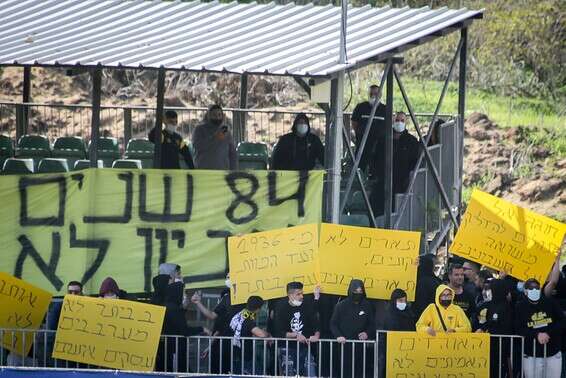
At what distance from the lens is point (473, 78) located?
131 feet

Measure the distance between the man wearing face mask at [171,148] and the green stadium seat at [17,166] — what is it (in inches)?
66.1

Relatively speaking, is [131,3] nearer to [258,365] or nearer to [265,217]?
[265,217]

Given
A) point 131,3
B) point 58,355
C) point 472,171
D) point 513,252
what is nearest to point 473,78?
point 472,171

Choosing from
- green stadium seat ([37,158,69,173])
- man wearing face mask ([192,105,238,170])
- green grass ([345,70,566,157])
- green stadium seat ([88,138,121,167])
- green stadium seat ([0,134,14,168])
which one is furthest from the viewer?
green grass ([345,70,566,157])

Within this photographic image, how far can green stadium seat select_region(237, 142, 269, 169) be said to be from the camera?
2442cm

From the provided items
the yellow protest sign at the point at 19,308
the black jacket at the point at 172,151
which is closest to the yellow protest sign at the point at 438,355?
the yellow protest sign at the point at 19,308

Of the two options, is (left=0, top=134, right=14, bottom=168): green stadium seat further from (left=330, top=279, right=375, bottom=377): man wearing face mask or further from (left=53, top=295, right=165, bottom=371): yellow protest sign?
(left=330, top=279, right=375, bottom=377): man wearing face mask

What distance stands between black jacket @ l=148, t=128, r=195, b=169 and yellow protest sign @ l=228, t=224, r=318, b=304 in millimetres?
3199

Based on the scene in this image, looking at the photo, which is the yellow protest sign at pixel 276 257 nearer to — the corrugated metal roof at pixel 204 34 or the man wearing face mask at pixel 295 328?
the man wearing face mask at pixel 295 328

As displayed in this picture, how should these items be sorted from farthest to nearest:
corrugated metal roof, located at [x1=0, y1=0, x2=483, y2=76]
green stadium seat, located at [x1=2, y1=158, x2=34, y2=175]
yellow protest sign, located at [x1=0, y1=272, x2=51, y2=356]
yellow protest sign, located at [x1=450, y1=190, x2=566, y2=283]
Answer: green stadium seat, located at [x1=2, y1=158, x2=34, y2=175], yellow protest sign, located at [x1=450, y1=190, x2=566, y2=283], corrugated metal roof, located at [x1=0, y1=0, x2=483, y2=76], yellow protest sign, located at [x1=0, y1=272, x2=51, y2=356]

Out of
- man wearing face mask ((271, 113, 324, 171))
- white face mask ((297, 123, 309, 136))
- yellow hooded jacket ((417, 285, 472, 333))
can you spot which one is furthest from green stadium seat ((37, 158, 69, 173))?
yellow hooded jacket ((417, 285, 472, 333))

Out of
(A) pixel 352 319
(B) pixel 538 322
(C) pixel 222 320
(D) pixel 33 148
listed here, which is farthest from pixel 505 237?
(D) pixel 33 148

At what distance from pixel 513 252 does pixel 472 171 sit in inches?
644

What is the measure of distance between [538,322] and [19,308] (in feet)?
18.4
